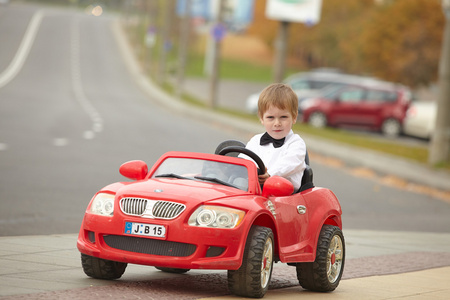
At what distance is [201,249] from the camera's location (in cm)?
638

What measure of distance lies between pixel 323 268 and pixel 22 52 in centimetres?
7096

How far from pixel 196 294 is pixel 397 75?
57.5 m

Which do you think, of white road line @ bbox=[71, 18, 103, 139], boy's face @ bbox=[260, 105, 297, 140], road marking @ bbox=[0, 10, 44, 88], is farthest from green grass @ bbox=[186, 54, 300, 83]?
boy's face @ bbox=[260, 105, 297, 140]

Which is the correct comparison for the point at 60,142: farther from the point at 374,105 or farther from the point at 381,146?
the point at 374,105

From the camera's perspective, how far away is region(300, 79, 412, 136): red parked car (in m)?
36.9

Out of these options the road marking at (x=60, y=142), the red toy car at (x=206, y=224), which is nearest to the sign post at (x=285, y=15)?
the road marking at (x=60, y=142)

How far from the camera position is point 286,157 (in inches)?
290

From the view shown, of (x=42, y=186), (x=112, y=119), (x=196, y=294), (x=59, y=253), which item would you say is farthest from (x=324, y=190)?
(x=112, y=119)

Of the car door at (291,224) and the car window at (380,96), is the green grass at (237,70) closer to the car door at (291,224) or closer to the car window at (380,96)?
the car window at (380,96)

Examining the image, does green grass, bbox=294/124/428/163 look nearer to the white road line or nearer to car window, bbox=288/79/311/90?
the white road line

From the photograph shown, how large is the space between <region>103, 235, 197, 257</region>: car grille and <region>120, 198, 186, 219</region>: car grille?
0.57 feet

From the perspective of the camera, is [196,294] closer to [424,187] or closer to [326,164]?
[424,187]

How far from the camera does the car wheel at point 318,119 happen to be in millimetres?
37438

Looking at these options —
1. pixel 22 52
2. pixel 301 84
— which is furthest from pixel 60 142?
pixel 22 52
